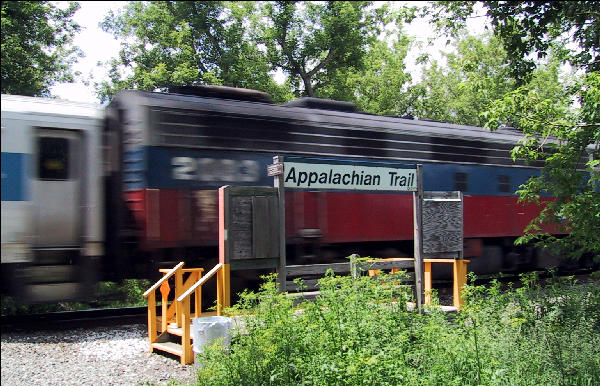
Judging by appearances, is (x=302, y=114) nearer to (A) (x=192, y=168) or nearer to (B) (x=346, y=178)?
(A) (x=192, y=168)

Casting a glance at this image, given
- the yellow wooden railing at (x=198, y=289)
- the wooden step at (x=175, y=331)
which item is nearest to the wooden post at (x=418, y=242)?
the yellow wooden railing at (x=198, y=289)

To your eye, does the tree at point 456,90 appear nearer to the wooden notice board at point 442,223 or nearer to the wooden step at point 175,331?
the wooden notice board at point 442,223

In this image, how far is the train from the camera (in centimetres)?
862

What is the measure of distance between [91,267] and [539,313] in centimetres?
641

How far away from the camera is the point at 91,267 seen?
8953 mm

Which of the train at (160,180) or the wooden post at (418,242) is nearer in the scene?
the wooden post at (418,242)

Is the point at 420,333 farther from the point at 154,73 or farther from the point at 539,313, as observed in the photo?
the point at 154,73

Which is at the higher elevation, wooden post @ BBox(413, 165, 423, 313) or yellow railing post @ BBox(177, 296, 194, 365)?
wooden post @ BBox(413, 165, 423, 313)

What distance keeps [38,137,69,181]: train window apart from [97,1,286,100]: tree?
27.0 feet

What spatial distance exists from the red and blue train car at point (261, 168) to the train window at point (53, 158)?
88 cm

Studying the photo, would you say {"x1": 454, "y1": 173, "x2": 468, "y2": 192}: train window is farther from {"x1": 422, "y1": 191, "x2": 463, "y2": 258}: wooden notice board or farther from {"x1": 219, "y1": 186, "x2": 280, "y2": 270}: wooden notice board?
{"x1": 219, "y1": 186, "x2": 280, "y2": 270}: wooden notice board

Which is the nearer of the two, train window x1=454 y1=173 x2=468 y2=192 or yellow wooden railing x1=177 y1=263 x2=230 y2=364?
yellow wooden railing x1=177 y1=263 x2=230 y2=364

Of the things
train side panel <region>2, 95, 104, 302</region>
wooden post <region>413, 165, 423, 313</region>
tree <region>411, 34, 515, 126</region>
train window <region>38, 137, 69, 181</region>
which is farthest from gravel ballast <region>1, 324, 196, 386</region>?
tree <region>411, 34, 515, 126</region>

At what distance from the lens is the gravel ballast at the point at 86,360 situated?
6.11m
